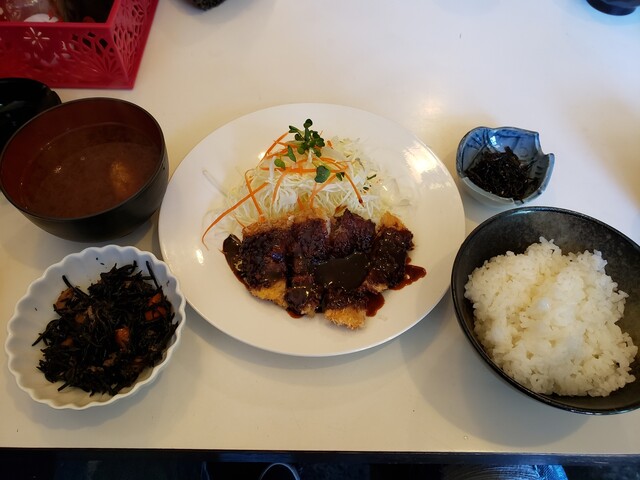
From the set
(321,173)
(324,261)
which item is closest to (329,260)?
(324,261)

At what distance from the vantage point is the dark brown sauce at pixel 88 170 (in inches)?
66.3

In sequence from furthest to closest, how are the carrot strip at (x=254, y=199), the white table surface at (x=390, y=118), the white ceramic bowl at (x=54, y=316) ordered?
the carrot strip at (x=254, y=199), the white table surface at (x=390, y=118), the white ceramic bowl at (x=54, y=316)

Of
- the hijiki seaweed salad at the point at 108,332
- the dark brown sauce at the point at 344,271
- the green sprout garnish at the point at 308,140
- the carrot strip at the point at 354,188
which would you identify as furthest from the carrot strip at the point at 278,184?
the hijiki seaweed salad at the point at 108,332

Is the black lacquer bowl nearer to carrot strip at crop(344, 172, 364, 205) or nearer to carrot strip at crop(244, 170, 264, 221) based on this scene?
carrot strip at crop(244, 170, 264, 221)

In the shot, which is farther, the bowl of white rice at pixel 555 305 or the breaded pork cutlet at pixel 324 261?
the breaded pork cutlet at pixel 324 261

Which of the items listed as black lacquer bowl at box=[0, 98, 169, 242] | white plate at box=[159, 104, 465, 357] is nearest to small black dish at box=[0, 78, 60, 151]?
black lacquer bowl at box=[0, 98, 169, 242]

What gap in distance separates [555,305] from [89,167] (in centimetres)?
176

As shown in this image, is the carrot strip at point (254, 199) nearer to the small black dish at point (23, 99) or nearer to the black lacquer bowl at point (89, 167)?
the black lacquer bowl at point (89, 167)

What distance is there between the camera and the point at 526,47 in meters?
2.67

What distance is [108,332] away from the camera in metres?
1.47

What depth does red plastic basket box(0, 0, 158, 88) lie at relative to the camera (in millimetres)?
2123

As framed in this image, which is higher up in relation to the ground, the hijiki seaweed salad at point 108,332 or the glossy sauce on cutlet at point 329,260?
the glossy sauce on cutlet at point 329,260

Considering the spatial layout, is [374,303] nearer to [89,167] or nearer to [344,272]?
[344,272]

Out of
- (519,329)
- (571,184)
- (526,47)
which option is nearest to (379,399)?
(519,329)
